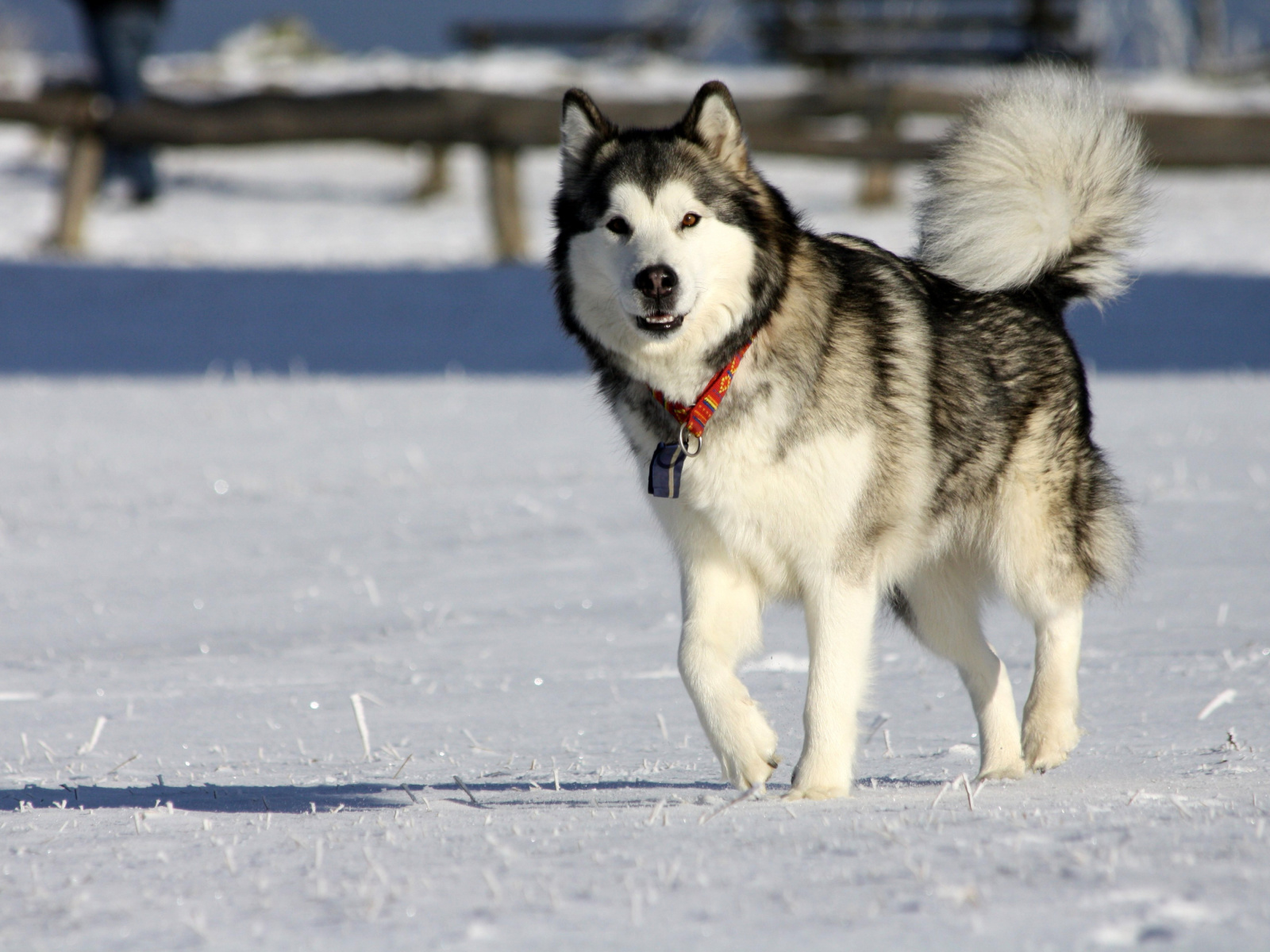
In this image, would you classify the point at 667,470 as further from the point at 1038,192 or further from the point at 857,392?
the point at 1038,192

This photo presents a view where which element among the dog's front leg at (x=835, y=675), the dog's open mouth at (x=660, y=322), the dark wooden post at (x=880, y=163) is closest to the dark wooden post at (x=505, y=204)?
the dark wooden post at (x=880, y=163)

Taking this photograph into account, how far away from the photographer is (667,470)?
10.2 ft

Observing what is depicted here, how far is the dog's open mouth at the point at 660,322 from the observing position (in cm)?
313

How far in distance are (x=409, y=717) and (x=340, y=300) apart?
27.6 feet

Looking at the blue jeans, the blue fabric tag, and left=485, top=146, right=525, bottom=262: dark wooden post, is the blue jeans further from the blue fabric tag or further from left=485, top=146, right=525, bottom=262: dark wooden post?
the blue fabric tag

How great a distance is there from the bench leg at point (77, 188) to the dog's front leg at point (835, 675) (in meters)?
11.4

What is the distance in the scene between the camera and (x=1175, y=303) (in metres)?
11.5

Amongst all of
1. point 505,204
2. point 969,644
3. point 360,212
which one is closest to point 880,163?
point 505,204


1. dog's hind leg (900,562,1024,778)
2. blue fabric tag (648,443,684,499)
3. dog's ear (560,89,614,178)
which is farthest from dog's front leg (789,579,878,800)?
dog's ear (560,89,614,178)

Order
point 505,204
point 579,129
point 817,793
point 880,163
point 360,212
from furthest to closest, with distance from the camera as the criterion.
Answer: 1. point 360,212
2. point 880,163
3. point 505,204
4. point 579,129
5. point 817,793

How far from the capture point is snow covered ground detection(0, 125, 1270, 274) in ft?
47.3

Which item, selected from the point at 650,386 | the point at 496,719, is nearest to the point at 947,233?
the point at 650,386

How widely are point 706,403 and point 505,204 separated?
9.49 metres

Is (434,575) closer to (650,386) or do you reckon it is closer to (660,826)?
(650,386)
